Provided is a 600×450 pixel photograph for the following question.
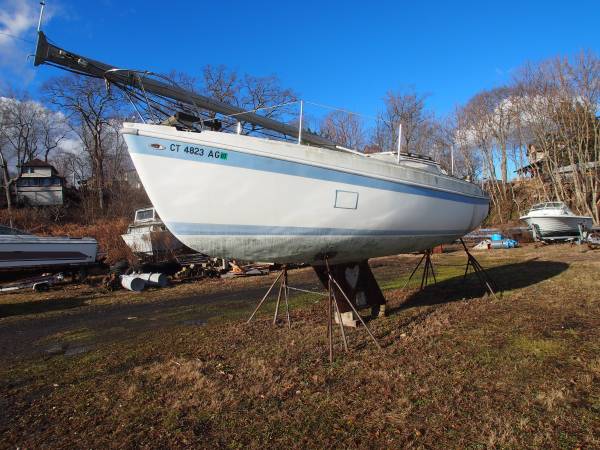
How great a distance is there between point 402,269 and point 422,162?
882 cm

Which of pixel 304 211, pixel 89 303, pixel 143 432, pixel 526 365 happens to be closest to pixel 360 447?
pixel 143 432

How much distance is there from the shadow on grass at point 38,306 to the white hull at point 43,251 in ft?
15.7

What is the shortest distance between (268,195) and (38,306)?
29.0 ft

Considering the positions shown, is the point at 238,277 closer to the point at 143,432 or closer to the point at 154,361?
the point at 154,361

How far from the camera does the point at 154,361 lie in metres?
4.98

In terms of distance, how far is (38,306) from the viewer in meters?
10.3

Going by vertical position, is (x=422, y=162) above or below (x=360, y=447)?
above

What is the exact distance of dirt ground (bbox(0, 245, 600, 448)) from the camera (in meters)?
3.06

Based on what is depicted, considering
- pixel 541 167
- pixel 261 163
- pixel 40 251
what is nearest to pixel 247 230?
pixel 261 163

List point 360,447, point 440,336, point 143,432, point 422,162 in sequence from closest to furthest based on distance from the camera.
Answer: point 360,447 → point 143,432 → point 440,336 → point 422,162

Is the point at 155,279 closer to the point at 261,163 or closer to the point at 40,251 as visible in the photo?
the point at 40,251

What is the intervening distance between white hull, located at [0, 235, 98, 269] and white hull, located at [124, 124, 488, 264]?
13276 mm

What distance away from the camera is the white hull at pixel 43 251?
14.4 meters

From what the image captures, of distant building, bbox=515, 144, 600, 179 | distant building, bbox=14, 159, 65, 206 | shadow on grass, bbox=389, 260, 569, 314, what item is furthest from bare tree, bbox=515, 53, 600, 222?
distant building, bbox=14, 159, 65, 206
